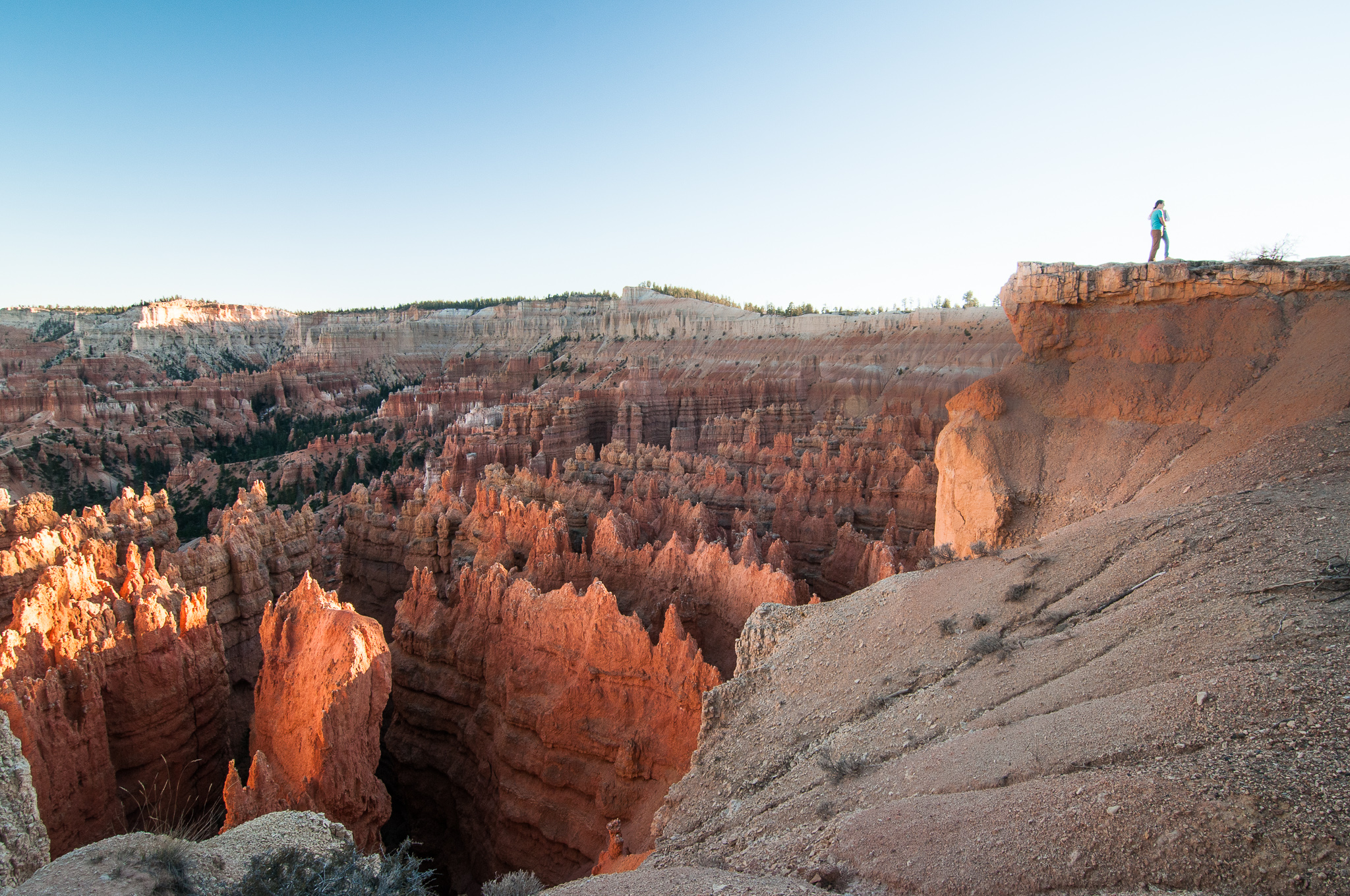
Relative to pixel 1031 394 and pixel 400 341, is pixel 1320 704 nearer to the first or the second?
pixel 1031 394

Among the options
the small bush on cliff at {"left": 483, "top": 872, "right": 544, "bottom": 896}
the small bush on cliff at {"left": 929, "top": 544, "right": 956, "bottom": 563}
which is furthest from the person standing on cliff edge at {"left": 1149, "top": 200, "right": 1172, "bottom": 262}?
the small bush on cliff at {"left": 483, "top": 872, "right": 544, "bottom": 896}

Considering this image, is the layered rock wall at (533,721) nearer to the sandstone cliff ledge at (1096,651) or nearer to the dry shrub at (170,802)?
the sandstone cliff ledge at (1096,651)

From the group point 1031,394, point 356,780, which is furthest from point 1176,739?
point 1031,394

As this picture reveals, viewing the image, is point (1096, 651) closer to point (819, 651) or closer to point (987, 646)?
point (987, 646)

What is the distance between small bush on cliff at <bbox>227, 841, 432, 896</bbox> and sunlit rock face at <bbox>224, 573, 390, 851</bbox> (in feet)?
9.28

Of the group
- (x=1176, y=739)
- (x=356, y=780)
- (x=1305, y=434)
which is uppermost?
(x=1305, y=434)

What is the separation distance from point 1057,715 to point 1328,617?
1.99 meters

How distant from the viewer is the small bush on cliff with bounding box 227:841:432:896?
5.12 meters

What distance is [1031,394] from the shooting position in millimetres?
13156

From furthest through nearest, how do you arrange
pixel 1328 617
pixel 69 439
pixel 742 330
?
pixel 742 330 → pixel 69 439 → pixel 1328 617

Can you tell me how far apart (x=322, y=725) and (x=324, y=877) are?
388 centimetres

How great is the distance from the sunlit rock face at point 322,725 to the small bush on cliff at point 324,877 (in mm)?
2828

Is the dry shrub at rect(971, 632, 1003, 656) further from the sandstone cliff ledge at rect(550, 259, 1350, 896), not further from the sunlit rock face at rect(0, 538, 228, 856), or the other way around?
the sunlit rock face at rect(0, 538, 228, 856)

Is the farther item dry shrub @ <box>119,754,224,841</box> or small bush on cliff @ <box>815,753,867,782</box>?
dry shrub @ <box>119,754,224,841</box>
